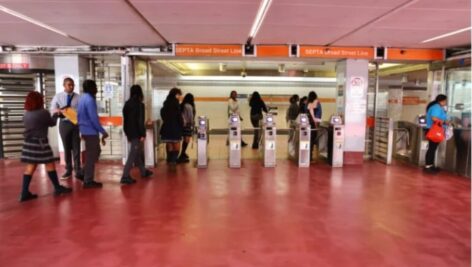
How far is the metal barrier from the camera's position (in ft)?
23.5

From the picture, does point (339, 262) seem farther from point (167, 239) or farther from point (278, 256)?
point (167, 239)

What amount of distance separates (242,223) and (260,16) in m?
2.55

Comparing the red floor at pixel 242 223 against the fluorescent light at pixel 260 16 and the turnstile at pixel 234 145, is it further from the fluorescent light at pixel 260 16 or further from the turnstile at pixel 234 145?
the fluorescent light at pixel 260 16

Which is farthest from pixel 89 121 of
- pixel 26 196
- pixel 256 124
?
pixel 256 124

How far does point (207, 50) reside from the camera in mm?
6496

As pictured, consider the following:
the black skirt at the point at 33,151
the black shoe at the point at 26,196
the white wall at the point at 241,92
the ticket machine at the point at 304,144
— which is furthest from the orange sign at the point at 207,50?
the white wall at the point at 241,92

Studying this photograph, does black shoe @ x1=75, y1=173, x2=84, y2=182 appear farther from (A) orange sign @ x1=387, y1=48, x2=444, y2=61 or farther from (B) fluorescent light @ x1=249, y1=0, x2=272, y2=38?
(A) orange sign @ x1=387, y1=48, x2=444, y2=61

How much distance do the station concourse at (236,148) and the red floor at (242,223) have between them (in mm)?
22

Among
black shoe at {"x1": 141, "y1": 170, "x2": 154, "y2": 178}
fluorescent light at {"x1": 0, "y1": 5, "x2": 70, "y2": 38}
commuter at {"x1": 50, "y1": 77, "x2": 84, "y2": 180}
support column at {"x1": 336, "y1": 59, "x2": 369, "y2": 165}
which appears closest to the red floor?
black shoe at {"x1": 141, "y1": 170, "x2": 154, "y2": 178}

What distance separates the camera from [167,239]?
3312 mm

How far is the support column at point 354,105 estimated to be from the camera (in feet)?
22.8

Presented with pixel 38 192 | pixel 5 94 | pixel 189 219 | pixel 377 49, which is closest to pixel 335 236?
pixel 189 219

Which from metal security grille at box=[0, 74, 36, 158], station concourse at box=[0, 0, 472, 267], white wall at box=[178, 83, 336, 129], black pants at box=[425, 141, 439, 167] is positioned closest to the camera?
station concourse at box=[0, 0, 472, 267]

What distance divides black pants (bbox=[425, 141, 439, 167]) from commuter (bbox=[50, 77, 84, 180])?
20.0ft
